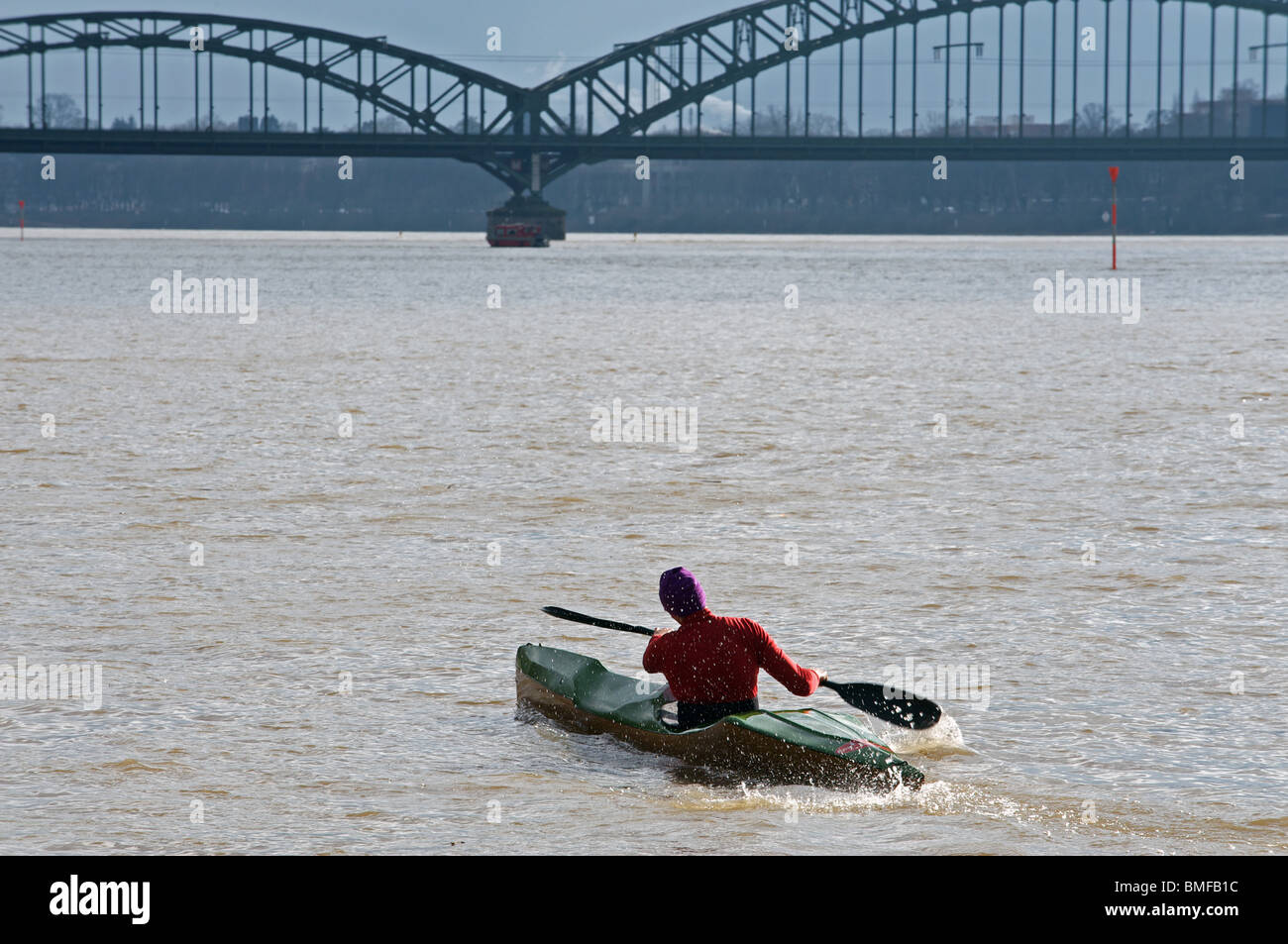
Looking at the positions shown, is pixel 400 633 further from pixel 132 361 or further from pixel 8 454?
pixel 132 361

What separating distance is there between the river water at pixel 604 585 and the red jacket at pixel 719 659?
519 mm

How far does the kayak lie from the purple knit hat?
59cm

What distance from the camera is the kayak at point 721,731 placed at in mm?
8781

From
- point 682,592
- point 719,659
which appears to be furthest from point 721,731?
point 682,592

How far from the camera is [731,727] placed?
9.09 meters

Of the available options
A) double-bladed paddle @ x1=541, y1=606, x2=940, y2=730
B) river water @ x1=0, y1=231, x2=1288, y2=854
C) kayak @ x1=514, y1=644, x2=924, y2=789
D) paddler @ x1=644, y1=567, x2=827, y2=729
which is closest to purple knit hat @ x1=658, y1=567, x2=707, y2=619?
paddler @ x1=644, y1=567, x2=827, y2=729

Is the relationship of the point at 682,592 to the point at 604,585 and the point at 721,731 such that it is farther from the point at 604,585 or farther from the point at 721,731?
the point at 604,585

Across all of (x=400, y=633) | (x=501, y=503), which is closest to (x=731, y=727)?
(x=400, y=633)

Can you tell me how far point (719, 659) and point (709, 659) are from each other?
0.17ft

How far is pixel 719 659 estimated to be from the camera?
9227 millimetres

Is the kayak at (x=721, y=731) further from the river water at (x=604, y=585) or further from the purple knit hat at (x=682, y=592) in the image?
the purple knit hat at (x=682, y=592)

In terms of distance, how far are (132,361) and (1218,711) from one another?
27508 millimetres

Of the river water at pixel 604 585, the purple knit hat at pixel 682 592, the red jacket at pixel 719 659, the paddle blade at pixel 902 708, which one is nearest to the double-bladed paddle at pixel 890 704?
the paddle blade at pixel 902 708

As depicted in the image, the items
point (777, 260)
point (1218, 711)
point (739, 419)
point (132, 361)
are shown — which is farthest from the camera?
point (777, 260)
